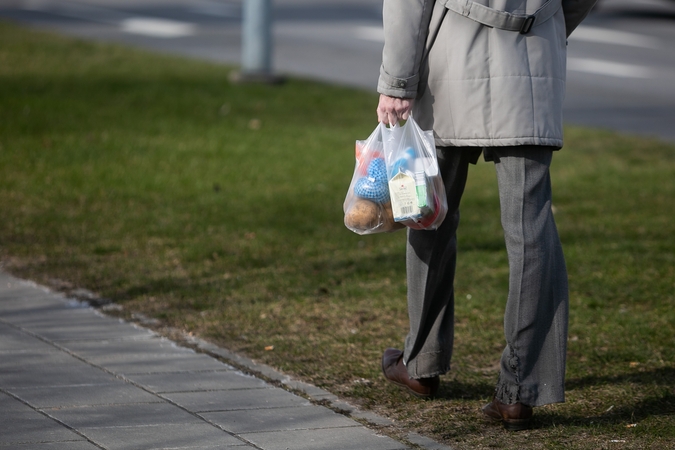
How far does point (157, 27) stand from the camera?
61.4 ft

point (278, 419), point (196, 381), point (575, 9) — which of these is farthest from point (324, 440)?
point (575, 9)

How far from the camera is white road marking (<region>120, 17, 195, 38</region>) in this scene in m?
17.8

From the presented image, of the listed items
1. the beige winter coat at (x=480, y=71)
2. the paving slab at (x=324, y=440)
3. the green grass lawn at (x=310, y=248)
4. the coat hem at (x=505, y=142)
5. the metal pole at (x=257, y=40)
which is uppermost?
the metal pole at (x=257, y=40)

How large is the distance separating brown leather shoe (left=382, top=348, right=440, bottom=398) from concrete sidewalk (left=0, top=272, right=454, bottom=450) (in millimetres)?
232

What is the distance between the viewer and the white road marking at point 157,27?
A: 17828 mm

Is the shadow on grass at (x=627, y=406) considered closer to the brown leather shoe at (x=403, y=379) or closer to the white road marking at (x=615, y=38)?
the brown leather shoe at (x=403, y=379)

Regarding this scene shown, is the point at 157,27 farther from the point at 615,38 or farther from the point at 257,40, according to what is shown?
the point at 615,38

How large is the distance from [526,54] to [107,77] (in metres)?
9.56

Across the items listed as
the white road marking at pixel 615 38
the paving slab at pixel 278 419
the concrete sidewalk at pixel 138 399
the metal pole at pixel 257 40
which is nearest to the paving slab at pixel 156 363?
the concrete sidewalk at pixel 138 399

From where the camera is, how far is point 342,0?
81.2 ft

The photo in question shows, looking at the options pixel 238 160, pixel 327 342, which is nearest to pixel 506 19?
pixel 327 342

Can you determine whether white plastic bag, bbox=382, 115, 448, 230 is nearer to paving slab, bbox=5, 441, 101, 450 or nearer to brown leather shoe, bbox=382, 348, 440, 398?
brown leather shoe, bbox=382, 348, 440, 398

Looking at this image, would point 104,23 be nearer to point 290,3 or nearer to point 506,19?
point 290,3

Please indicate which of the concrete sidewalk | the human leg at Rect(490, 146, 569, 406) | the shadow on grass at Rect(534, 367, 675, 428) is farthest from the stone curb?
the shadow on grass at Rect(534, 367, 675, 428)
